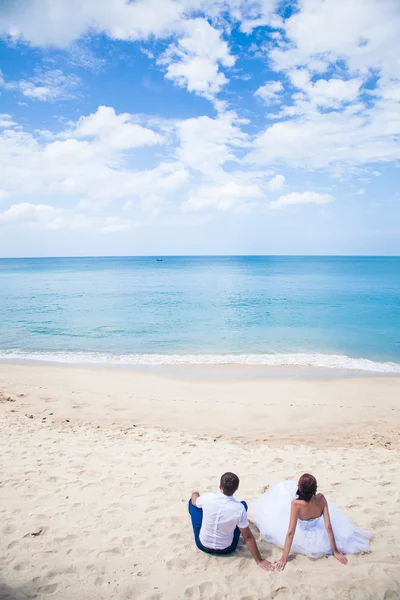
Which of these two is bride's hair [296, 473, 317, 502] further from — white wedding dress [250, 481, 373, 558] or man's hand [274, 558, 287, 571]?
man's hand [274, 558, 287, 571]

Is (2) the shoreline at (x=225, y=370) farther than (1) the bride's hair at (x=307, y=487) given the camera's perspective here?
Yes

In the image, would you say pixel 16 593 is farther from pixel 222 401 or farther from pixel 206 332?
pixel 206 332

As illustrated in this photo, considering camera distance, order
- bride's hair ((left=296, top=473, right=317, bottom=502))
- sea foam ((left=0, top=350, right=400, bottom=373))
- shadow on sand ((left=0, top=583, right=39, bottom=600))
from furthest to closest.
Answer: sea foam ((left=0, top=350, right=400, bottom=373))
bride's hair ((left=296, top=473, right=317, bottom=502))
shadow on sand ((left=0, top=583, right=39, bottom=600))

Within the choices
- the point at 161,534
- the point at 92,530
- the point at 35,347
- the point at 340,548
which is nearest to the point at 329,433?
the point at 340,548

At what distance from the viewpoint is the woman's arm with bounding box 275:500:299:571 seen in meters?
4.89

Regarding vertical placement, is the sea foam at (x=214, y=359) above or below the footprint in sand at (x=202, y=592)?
below

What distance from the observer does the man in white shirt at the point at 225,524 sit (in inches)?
196

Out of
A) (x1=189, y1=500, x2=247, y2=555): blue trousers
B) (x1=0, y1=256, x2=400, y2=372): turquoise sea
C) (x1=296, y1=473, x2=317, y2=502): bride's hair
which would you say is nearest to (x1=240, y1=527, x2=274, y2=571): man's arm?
(x1=189, y1=500, x2=247, y2=555): blue trousers

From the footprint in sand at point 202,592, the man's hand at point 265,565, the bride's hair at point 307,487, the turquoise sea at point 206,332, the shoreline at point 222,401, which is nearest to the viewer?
the footprint in sand at point 202,592

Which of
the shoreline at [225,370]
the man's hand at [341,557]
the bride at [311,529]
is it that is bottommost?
the shoreline at [225,370]

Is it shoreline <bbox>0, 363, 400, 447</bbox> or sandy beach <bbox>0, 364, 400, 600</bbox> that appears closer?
sandy beach <bbox>0, 364, 400, 600</bbox>

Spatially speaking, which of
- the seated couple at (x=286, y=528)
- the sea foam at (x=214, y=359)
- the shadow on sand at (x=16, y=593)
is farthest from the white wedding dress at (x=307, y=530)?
the sea foam at (x=214, y=359)

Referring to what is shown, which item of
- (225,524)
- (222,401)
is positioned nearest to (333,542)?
(225,524)

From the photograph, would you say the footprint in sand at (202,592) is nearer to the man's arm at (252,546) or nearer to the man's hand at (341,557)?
the man's arm at (252,546)
